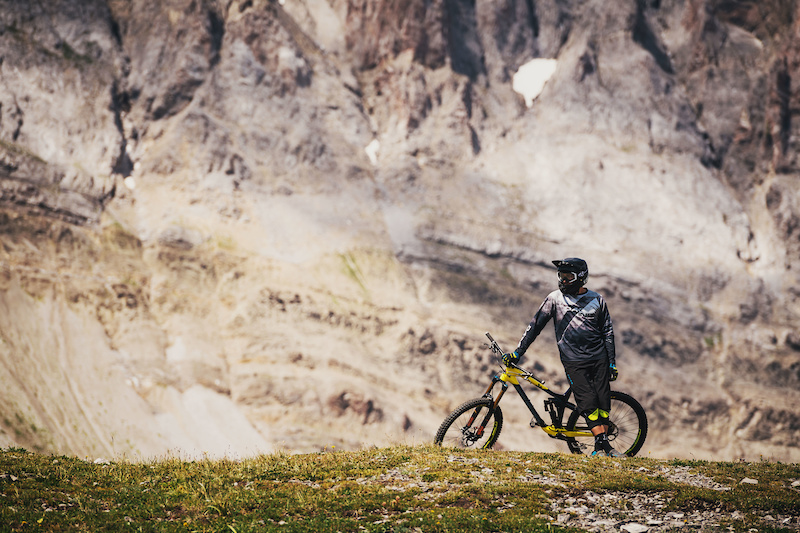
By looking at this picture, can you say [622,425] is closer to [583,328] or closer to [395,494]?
[583,328]

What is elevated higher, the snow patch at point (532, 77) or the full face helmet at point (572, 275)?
the snow patch at point (532, 77)

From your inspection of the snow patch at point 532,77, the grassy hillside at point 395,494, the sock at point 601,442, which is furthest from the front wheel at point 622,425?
the snow patch at point 532,77

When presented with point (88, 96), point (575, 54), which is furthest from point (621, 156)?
point (88, 96)

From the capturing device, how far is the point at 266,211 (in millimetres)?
95812

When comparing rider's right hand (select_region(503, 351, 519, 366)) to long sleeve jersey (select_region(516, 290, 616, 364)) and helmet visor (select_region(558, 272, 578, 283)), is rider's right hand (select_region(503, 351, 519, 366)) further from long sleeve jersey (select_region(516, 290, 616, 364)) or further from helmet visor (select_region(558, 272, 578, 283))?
helmet visor (select_region(558, 272, 578, 283))

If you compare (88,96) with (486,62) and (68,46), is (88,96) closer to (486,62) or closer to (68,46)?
(68,46)

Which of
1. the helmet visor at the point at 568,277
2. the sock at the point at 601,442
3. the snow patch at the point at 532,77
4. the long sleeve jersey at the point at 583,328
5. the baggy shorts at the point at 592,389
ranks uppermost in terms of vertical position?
the snow patch at the point at 532,77

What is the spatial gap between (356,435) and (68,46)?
78.7 meters

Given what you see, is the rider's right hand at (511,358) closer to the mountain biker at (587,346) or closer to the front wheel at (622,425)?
the mountain biker at (587,346)

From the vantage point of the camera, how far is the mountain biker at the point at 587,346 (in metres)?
11.5

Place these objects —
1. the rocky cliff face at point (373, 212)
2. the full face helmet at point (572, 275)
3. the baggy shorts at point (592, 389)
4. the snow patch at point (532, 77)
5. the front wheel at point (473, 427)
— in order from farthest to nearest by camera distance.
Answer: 1. the snow patch at point (532, 77)
2. the rocky cliff face at point (373, 212)
3. the front wheel at point (473, 427)
4. the full face helmet at point (572, 275)
5. the baggy shorts at point (592, 389)

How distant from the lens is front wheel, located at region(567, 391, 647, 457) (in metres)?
11.9

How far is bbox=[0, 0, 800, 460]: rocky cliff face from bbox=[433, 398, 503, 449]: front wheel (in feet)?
182

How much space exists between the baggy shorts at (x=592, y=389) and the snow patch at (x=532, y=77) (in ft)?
395
